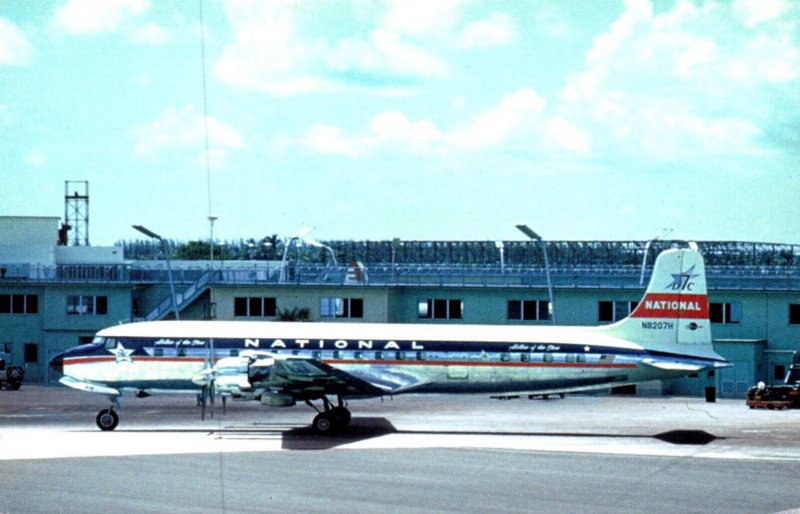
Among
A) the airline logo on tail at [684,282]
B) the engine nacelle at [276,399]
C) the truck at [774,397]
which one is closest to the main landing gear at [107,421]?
the engine nacelle at [276,399]

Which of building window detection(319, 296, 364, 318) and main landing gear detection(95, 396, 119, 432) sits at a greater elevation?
building window detection(319, 296, 364, 318)

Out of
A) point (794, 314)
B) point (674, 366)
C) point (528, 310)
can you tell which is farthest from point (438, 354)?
point (794, 314)

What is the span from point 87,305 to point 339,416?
123 feet

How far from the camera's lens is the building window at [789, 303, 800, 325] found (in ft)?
215

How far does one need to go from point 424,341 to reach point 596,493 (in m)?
14.6

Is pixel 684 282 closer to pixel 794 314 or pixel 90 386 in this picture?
pixel 90 386

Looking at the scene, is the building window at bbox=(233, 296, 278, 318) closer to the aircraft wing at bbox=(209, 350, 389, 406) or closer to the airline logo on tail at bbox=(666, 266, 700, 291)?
the aircraft wing at bbox=(209, 350, 389, 406)

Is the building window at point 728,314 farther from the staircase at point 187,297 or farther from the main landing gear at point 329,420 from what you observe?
the main landing gear at point 329,420

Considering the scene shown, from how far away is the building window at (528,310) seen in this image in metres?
68.4

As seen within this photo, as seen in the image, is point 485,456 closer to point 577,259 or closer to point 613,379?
point 613,379

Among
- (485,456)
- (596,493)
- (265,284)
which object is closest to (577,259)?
(265,284)

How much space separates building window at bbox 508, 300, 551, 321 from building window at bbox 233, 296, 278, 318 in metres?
15.8

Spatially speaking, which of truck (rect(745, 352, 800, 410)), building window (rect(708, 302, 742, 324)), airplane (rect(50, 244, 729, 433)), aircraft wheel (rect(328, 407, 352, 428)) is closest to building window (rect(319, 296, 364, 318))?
building window (rect(708, 302, 742, 324))

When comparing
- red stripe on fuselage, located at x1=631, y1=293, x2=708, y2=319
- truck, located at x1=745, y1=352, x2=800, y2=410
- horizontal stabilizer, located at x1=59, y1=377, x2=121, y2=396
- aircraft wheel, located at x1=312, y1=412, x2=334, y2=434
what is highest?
red stripe on fuselage, located at x1=631, y1=293, x2=708, y2=319
